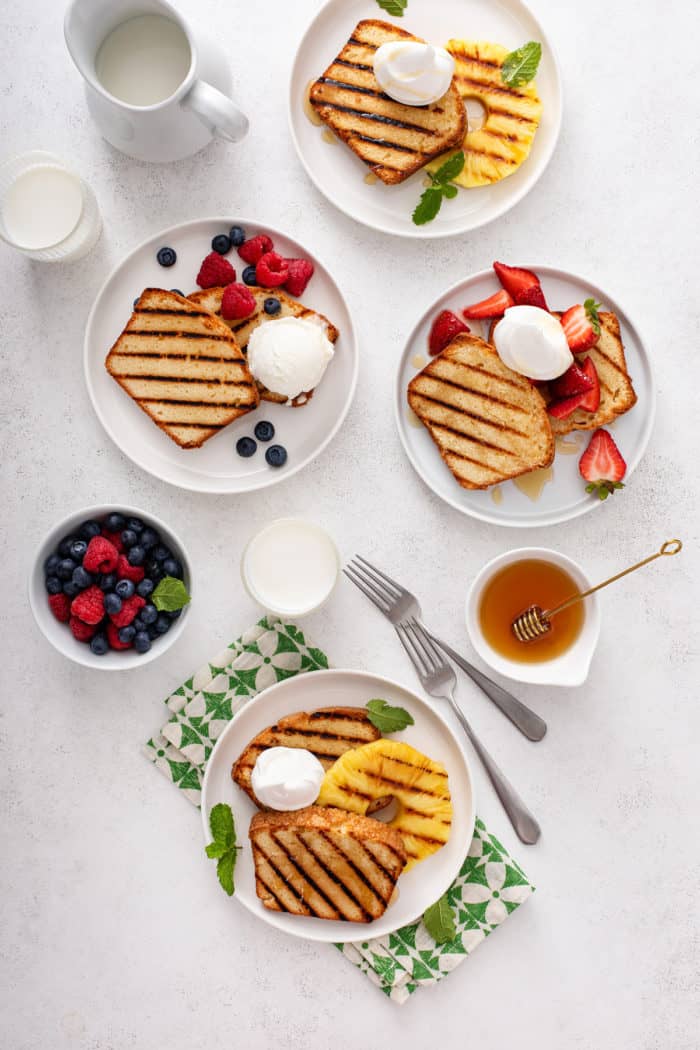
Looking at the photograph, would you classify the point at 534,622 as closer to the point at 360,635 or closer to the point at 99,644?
the point at 360,635

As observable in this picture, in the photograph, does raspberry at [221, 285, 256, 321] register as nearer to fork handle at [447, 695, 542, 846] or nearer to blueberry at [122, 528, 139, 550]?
blueberry at [122, 528, 139, 550]

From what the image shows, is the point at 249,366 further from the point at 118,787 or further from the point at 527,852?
the point at 527,852

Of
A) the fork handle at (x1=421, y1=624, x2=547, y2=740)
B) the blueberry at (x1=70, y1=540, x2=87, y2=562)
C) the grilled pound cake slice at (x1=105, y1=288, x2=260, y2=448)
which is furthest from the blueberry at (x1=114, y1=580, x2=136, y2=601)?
the fork handle at (x1=421, y1=624, x2=547, y2=740)

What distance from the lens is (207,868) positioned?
231cm

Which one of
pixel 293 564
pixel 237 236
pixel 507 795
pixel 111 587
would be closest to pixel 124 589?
pixel 111 587

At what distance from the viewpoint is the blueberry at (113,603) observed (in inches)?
81.5

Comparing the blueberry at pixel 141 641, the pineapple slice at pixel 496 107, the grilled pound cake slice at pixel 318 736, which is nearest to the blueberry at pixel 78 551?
the blueberry at pixel 141 641

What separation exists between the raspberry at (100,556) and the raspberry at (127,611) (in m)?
0.09

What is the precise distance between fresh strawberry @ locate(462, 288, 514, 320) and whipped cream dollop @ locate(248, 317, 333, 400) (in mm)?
368

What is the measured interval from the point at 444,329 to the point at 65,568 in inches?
42.4

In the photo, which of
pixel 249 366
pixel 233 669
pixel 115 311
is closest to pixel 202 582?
pixel 233 669

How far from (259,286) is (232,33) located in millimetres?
675

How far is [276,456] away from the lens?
2.21 metres

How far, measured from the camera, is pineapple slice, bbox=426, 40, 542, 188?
2205 mm
